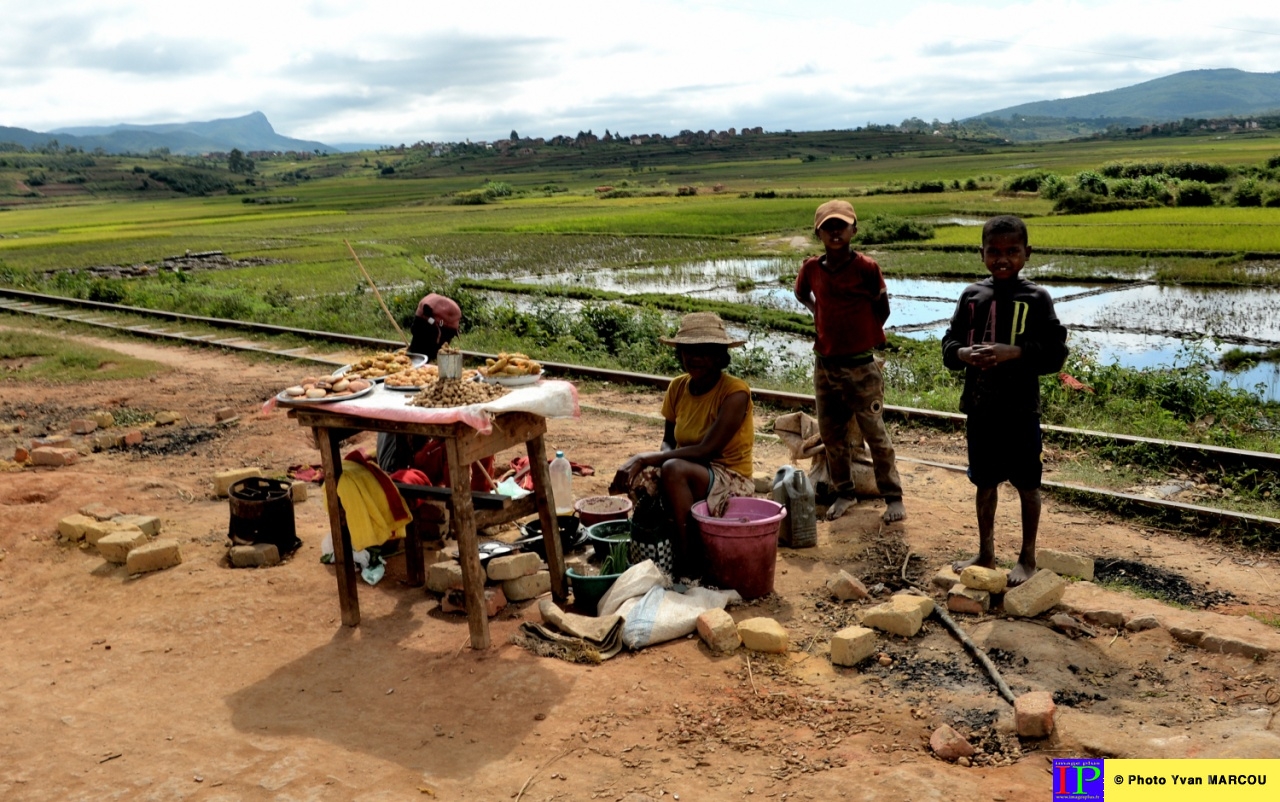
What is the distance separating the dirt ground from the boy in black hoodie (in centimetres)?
63

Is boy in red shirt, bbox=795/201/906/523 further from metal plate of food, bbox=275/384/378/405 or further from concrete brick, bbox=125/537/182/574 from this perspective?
concrete brick, bbox=125/537/182/574

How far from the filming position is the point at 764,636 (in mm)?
4273

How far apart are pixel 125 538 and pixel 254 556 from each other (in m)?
0.76

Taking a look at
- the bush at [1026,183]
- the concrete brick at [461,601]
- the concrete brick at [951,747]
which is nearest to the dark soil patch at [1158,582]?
the concrete brick at [951,747]

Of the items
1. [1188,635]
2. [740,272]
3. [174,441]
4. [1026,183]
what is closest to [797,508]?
[1188,635]

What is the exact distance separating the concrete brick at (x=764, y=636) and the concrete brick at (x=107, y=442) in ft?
20.3

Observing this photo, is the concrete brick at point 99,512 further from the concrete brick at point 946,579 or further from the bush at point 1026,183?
the bush at point 1026,183

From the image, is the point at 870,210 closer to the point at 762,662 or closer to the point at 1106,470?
the point at 1106,470

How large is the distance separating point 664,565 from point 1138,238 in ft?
67.2

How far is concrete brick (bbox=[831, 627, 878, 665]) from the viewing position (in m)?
4.12

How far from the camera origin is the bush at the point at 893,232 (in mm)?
25111

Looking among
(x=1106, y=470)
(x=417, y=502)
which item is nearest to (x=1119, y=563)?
(x=1106, y=470)

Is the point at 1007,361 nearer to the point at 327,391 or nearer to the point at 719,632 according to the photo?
the point at 719,632

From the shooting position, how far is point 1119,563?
5.26m
